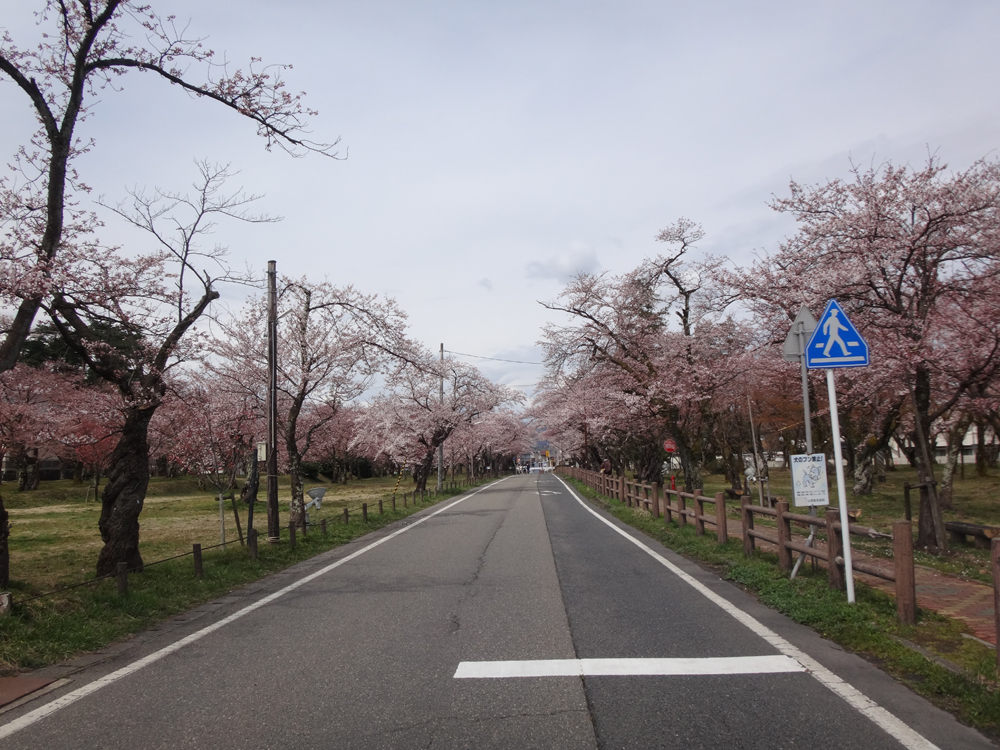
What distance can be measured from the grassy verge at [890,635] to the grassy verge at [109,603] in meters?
6.69

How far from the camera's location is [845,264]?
39.9ft

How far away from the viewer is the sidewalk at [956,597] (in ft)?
20.3

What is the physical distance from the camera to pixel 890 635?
18.5 feet

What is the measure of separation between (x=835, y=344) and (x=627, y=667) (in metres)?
4.20

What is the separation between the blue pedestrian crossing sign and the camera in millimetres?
7148

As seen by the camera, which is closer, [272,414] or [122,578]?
[122,578]

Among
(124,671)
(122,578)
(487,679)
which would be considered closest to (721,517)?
(487,679)

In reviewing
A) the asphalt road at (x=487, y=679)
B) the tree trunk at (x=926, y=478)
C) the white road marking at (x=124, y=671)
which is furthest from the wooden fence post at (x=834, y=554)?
the white road marking at (x=124, y=671)

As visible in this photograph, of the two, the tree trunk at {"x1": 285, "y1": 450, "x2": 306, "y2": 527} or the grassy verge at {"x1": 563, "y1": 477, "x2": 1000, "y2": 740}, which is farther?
the tree trunk at {"x1": 285, "y1": 450, "x2": 306, "y2": 527}

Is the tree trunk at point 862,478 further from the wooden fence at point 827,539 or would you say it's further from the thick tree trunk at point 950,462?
the wooden fence at point 827,539

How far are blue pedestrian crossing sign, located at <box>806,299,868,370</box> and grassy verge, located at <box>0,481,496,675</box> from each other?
7.62 metres

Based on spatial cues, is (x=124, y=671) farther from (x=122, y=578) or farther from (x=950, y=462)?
(x=950, y=462)

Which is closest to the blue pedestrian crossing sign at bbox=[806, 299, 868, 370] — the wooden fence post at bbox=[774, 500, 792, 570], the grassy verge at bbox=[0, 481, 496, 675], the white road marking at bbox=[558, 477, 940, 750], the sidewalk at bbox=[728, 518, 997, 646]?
the wooden fence post at bbox=[774, 500, 792, 570]

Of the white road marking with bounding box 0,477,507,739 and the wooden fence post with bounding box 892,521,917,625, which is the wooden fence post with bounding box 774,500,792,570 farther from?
the white road marking with bounding box 0,477,507,739
